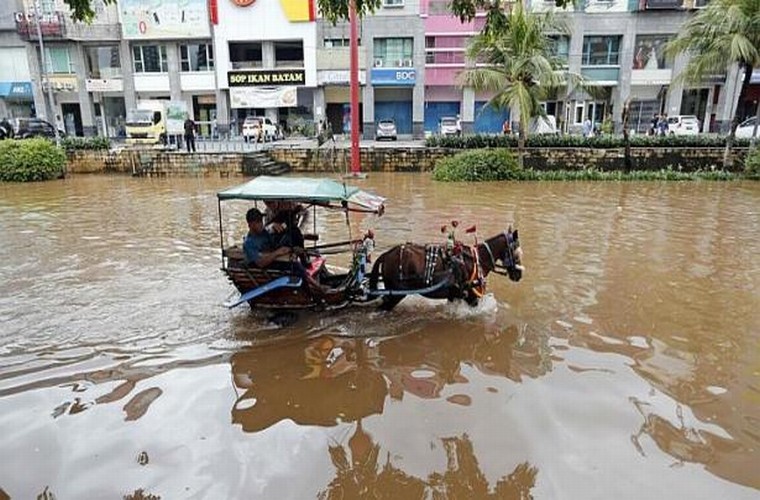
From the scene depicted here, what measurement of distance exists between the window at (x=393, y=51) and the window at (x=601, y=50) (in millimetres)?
11380

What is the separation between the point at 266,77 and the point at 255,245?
3311 centimetres

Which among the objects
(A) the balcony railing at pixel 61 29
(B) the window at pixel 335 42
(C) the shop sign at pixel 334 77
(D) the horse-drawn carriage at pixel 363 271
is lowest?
(D) the horse-drawn carriage at pixel 363 271

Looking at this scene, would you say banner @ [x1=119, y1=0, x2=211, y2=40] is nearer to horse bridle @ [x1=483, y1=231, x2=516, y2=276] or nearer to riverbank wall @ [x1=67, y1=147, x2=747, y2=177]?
riverbank wall @ [x1=67, y1=147, x2=747, y2=177]

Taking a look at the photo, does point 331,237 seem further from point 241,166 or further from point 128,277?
point 241,166

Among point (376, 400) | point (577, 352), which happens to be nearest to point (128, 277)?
point (376, 400)

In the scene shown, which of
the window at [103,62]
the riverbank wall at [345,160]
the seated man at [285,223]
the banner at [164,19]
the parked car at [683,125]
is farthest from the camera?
the window at [103,62]

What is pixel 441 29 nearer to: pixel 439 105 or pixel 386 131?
pixel 439 105

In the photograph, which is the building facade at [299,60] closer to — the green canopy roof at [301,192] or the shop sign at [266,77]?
the shop sign at [266,77]

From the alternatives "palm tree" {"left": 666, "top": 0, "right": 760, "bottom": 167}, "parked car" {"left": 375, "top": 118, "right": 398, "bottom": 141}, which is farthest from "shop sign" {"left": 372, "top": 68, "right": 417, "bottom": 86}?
"palm tree" {"left": 666, "top": 0, "right": 760, "bottom": 167}

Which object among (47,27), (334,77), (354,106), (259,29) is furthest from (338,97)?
(47,27)

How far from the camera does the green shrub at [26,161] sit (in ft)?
70.7

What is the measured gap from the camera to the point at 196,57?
38.3m

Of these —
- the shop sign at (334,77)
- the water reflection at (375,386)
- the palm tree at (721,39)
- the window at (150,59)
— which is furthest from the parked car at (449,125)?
the water reflection at (375,386)

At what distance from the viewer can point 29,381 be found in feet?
17.9
